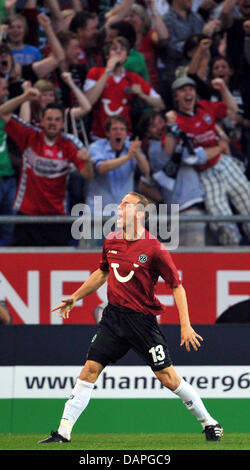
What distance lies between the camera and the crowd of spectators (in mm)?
11805

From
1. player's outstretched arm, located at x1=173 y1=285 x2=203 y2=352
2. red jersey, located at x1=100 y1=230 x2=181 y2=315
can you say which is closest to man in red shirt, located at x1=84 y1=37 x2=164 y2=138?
red jersey, located at x1=100 y1=230 x2=181 y2=315

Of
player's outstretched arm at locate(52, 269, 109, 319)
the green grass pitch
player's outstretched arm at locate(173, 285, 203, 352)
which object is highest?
player's outstretched arm at locate(52, 269, 109, 319)

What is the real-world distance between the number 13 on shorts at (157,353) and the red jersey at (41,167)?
3754 mm

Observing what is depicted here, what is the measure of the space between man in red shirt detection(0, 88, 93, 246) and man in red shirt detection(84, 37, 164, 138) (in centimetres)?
91

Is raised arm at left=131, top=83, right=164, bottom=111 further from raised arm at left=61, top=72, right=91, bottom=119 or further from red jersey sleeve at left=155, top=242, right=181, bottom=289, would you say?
red jersey sleeve at left=155, top=242, right=181, bottom=289

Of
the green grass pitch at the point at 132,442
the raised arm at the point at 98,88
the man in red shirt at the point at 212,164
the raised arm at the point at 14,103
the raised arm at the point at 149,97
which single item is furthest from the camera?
the raised arm at the point at 149,97

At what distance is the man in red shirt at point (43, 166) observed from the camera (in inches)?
461

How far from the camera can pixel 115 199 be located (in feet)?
39.2

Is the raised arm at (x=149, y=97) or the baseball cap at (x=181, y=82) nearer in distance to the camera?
the baseball cap at (x=181, y=82)

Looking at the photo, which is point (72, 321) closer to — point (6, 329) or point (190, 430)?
point (6, 329)

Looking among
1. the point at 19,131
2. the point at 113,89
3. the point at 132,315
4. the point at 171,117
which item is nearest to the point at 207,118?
the point at 171,117

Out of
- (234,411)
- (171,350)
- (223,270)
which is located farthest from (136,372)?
(223,270)

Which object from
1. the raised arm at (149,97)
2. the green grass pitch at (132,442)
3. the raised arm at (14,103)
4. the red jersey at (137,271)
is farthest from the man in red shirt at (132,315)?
the raised arm at (149,97)

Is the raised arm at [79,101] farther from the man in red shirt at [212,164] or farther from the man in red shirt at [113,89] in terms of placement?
the man in red shirt at [212,164]
